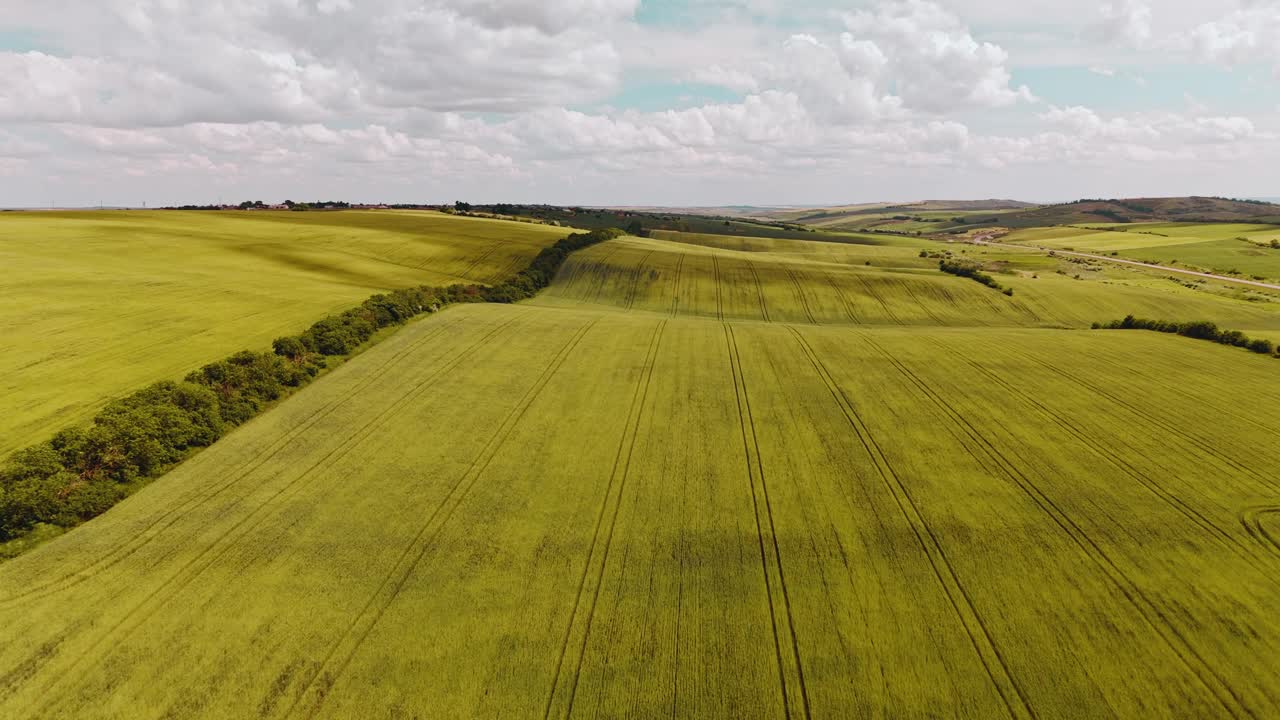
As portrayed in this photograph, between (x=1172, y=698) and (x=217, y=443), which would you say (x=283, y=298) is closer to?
(x=217, y=443)

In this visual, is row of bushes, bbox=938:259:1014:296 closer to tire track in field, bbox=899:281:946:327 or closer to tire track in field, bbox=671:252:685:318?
tire track in field, bbox=899:281:946:327

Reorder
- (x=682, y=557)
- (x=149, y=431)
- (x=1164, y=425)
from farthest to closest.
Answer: (x=1164, y=425)
(x=149, y=431)
(x=682, y=557)

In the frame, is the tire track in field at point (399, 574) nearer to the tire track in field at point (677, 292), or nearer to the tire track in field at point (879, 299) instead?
the tire track in field at point (677, 292)

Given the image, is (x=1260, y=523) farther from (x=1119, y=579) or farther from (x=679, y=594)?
(x=679, y=594)

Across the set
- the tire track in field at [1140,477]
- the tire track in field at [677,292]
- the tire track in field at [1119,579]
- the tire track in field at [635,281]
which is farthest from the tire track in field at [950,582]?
the tire track in field at [635,281]

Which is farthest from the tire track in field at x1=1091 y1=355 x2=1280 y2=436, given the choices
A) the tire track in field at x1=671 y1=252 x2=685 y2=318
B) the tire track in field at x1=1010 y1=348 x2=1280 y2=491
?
the tire track in field at x1=671 y1=252 x2=685 y2=318

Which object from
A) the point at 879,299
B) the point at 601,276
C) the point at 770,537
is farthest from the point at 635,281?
the point at 770,537
